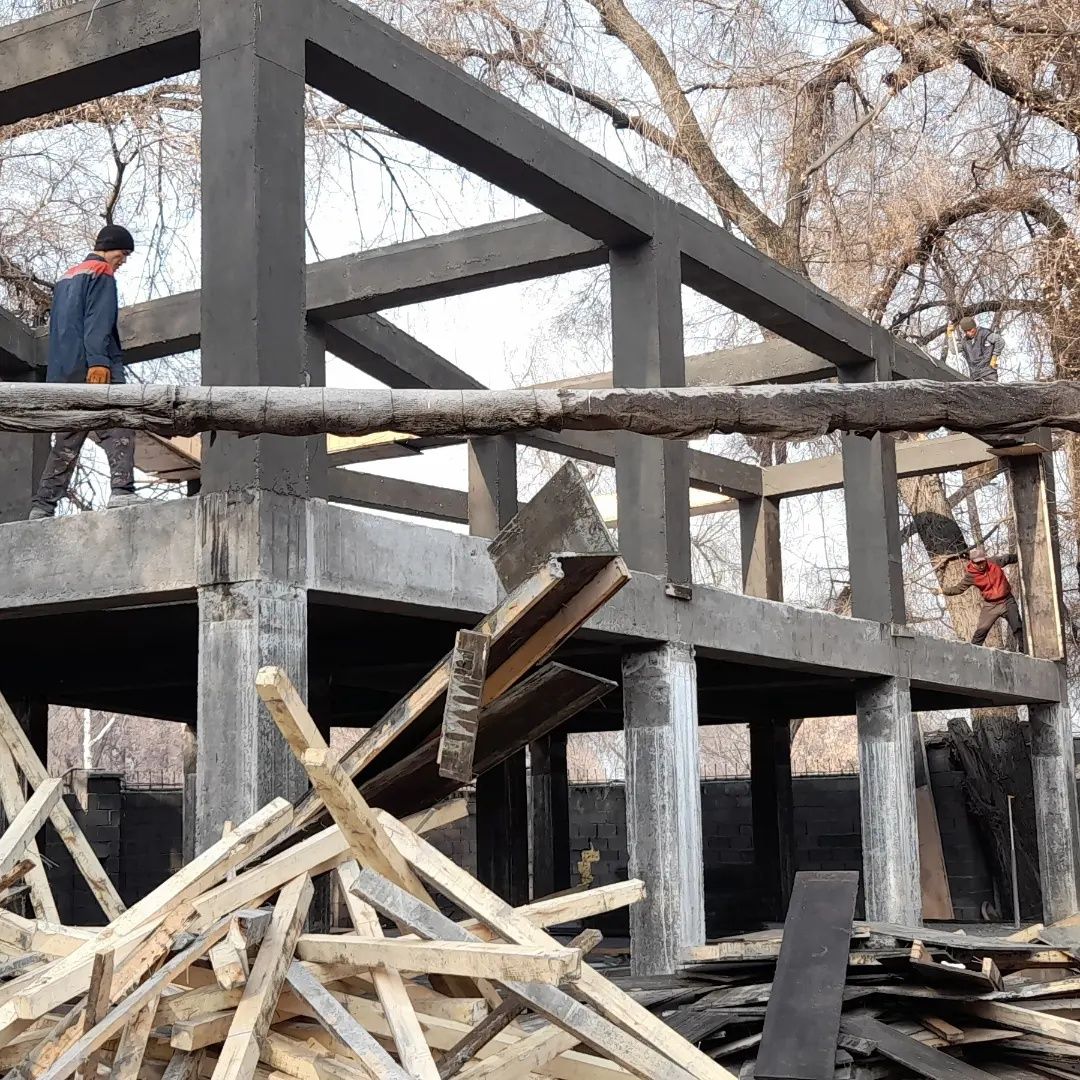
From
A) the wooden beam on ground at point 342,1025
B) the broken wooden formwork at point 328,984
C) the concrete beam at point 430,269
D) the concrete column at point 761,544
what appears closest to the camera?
the wooden beam on ground at point 342,1025

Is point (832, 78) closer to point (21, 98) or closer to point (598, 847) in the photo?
point (598, 847)

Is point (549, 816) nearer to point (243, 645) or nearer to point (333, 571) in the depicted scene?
point (333, 571)

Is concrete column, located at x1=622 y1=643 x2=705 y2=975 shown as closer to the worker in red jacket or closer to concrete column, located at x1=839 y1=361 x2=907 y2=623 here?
concrete column, located at x1=839 y1=361 x2=907 y2=623

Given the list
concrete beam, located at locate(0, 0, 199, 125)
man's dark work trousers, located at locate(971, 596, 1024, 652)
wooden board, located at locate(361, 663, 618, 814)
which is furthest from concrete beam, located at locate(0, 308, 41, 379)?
man's dark work trousers, located at locate(971, 596, 1024, 652)

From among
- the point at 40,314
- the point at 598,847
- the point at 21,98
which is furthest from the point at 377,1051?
the point at 598,847

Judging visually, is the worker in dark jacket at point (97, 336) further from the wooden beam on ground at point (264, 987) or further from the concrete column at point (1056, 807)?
the concrete column at point (1056, 807)

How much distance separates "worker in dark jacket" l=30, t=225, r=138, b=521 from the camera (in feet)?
27.6

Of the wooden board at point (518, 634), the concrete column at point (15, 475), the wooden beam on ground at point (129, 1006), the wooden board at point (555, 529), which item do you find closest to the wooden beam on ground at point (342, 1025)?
the wooden beam on ground at point (129, 1006)

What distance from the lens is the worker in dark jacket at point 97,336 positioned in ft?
27.6

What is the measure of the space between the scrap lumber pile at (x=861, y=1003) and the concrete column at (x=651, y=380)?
3.61m

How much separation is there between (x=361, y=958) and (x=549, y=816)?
13.9m

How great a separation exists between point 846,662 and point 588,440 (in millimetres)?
5018

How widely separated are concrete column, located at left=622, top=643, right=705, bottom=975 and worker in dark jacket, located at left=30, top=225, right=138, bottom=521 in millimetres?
3710

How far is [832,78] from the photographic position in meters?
20.1
